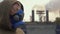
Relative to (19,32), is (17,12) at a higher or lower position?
higher

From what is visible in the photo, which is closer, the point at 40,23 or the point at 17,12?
the point at 17,12

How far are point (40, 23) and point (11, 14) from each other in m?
19.8

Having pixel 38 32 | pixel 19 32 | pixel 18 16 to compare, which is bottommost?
pixel 38 32

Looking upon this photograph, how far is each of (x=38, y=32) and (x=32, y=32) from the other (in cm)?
59

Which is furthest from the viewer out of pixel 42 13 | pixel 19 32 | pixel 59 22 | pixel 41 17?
pixel 42 13

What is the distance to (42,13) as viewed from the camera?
26266 mm

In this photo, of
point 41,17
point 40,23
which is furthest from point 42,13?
point 40,23

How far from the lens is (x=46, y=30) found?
21234 millimetres

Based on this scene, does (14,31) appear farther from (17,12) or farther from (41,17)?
(41,17)

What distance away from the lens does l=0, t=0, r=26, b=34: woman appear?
209cm

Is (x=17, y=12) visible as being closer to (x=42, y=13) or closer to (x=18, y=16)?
(x=18, y=16)

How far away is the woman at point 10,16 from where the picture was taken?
82.1 inches

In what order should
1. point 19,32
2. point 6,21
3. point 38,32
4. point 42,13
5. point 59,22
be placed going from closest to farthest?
point 6,21 → point 19,32 → point 59,22 → point 38,32 → point 42,13

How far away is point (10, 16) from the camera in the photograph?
212 cm
